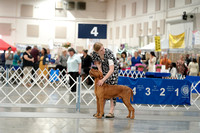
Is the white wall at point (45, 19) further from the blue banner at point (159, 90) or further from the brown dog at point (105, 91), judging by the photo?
the brown dog at point (105, 91)

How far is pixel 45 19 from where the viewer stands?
32.9 meters

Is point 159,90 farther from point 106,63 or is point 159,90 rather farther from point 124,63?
point 124,63

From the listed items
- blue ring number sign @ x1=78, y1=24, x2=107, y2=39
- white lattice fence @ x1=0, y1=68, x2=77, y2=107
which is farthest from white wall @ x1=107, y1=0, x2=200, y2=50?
blue ring number sign @ x1=78, y1=24, x2=107, y2=39

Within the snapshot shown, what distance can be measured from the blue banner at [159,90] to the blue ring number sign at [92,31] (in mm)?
1876

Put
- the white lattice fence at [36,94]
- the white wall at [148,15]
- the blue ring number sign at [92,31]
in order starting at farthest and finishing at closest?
the white wall at [148,15] → the blue ring number sign at [92,31] → the white lattice fence at [36,94]

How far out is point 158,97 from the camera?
29.8 feet

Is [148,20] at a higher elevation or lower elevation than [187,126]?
higher

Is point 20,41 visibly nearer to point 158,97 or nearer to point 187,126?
point 158,97

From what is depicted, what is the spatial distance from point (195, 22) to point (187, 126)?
15.0 m

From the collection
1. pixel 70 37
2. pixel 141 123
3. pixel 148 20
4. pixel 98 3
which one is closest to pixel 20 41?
pixel 70 37

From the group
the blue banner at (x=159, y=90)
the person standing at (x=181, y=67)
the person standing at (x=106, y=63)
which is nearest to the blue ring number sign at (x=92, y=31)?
the blue banner at (x=159, y=90)

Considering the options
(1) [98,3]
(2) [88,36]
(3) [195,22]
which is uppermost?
(1) [98,3]

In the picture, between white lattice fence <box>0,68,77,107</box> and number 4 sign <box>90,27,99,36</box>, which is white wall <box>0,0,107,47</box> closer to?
white lattice fence <box>0,68,77,107</box>

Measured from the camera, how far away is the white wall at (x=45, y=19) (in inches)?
1265
